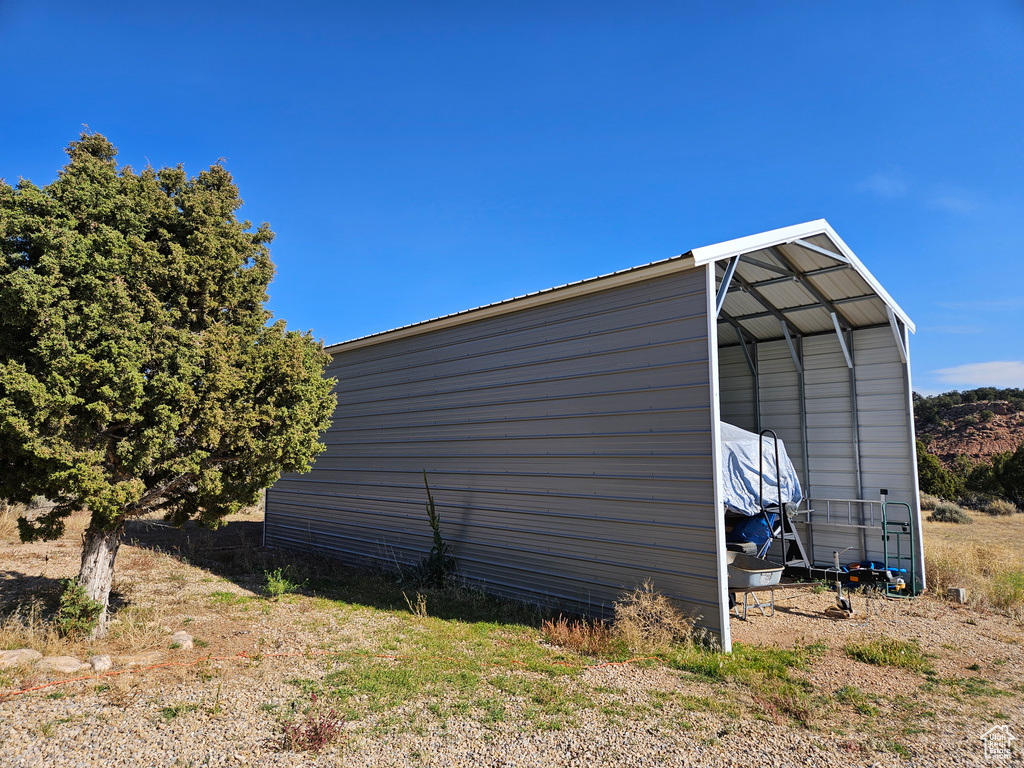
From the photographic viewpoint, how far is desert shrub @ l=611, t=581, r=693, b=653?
6047 mm

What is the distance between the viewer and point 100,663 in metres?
5.00

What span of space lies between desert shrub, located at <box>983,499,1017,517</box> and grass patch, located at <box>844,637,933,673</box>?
19077 millimetres

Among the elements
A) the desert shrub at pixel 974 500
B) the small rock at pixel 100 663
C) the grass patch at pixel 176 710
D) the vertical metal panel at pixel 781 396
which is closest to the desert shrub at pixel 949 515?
the desert shrub at pixel 974 500

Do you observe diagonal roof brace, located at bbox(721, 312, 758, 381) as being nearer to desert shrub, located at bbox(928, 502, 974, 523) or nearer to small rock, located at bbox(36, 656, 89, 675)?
small rock, located at bbox(36, 656, 89, 675)

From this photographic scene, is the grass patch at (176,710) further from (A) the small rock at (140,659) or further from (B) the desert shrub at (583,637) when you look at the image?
(B) the desert shrub at (583,637)

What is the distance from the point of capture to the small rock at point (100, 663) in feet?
16.3

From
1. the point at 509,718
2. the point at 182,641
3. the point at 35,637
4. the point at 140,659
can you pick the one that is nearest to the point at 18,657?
the point at 35,637

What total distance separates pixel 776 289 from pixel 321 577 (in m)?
9.23

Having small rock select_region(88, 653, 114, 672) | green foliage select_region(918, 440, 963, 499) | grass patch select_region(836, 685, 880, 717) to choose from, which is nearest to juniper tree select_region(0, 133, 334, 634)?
small rock select_region(88, 653, 114, 672)

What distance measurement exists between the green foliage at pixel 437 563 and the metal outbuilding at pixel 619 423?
8.7 inches

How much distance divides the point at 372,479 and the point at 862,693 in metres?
8.23

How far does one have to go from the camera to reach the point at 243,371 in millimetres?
6016

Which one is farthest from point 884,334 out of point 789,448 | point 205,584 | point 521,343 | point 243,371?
point 205,584

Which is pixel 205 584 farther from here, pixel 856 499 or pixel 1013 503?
pixel 1013 503
